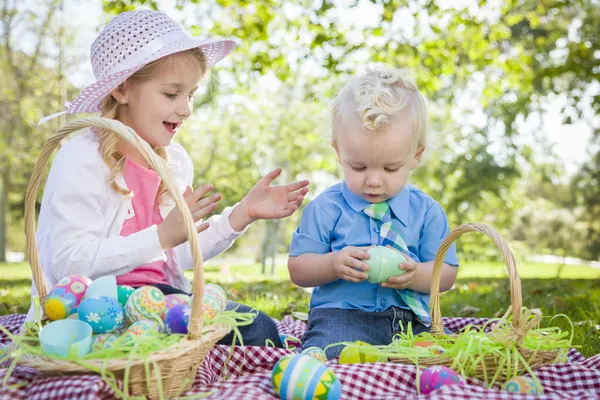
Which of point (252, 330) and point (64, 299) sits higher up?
point (64, 299)

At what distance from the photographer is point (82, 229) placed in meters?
2.42

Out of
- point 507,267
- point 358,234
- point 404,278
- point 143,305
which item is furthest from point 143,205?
point 507,267

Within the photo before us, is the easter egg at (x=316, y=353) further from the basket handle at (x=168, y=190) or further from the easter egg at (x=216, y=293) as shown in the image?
the basket handle at (x=168, y=190)

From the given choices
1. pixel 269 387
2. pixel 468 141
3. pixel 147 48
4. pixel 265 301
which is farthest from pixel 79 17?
pixel 269 387

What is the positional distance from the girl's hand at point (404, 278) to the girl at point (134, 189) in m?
0.53

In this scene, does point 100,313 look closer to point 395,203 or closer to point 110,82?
point 110,82

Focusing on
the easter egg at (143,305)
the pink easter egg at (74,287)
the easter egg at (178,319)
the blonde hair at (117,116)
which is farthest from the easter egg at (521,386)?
the blonde hair at (117,116)

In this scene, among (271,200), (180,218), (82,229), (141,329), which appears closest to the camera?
(141,329)

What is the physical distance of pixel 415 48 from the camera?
24.9 feet

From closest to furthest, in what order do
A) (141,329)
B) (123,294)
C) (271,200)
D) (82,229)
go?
(141,329) < (123,294) < (82,229) < (271,200)

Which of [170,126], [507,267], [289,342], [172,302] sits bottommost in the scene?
[289,342]

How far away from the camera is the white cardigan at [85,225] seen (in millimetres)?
2354

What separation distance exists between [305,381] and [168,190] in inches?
28.9

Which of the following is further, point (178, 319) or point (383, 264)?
point (383, 264)
